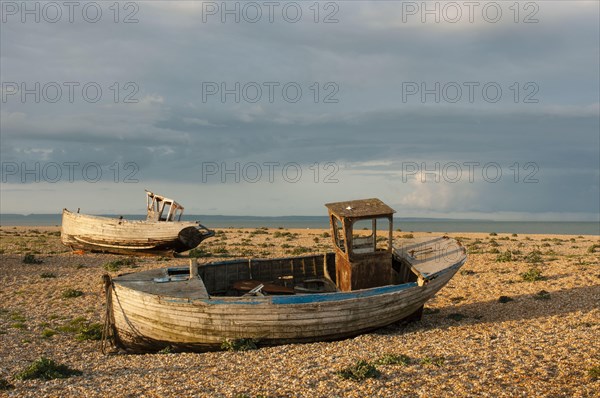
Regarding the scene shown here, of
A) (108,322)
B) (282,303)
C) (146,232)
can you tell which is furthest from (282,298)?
(146,232)

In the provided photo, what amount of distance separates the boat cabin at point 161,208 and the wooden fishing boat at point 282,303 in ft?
57.3

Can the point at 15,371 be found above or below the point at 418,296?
below

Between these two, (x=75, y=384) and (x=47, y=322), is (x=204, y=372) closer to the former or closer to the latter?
(x=75, y=384)

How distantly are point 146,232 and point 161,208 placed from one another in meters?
1.99

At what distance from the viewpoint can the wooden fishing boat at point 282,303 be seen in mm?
13133

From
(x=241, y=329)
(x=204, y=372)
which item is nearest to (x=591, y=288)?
(x=241, y=329)

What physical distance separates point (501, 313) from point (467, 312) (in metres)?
1.10

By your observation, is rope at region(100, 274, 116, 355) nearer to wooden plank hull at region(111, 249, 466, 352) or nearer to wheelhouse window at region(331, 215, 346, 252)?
wooden plank hull at region(111, 249, 466, 352)

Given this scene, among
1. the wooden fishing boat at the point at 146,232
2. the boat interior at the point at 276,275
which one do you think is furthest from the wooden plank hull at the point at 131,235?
the boat interior at the point at 276,275

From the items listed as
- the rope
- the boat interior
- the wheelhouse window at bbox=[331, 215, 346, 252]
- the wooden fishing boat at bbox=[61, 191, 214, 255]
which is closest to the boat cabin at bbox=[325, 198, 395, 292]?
the wheelhouse window at bbox=[331, 215, 346, 252]

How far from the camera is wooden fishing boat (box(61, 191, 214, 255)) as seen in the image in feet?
108

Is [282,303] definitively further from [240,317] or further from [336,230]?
[336,230]

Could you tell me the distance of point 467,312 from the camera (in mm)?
17656

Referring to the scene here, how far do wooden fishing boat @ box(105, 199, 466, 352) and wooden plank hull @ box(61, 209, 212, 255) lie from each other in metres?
16.0
